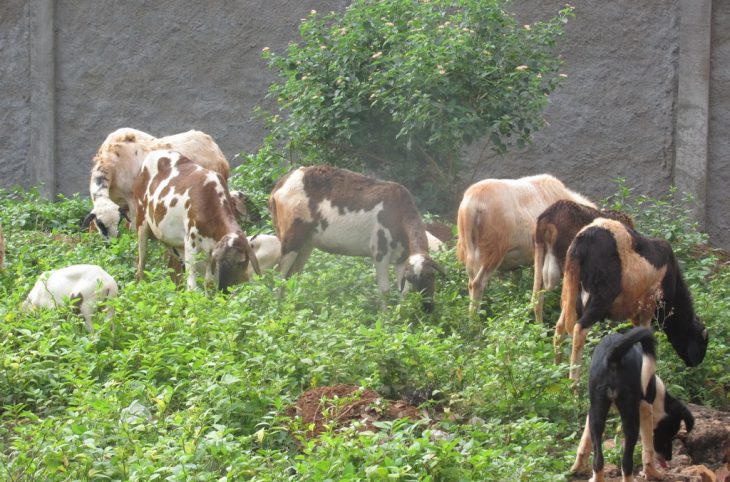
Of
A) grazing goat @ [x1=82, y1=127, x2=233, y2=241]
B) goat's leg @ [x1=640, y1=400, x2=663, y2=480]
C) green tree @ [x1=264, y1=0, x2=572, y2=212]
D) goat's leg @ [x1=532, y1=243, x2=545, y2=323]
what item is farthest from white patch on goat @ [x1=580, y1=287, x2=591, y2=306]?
grazing goat @ [x1=82, y1=127, x2=233, y2=241]

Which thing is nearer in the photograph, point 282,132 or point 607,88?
point 282,132

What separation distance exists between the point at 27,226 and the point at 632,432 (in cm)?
868

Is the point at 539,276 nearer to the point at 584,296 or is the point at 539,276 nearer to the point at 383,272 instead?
the point at 584,296

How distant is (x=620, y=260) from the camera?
29.0 feet

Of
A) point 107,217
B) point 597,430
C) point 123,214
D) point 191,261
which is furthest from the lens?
Result: point 123,214

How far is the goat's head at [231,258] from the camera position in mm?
9977

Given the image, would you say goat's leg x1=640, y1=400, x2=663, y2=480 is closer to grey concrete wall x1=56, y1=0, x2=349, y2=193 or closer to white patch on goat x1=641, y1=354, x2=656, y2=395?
white patch on goat x1=641, y1=354, x2=656, y2=395

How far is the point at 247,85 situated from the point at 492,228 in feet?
19.8

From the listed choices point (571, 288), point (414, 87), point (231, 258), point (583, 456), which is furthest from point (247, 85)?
point (583, 456)

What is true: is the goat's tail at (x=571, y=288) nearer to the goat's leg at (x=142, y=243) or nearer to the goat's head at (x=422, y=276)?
the goat's head at (x=422, y=276)

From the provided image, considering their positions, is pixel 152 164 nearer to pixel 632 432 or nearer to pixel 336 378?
pixel 336 378

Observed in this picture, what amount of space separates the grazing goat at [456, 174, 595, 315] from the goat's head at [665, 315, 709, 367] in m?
1.83

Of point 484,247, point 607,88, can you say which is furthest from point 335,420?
point 607,88

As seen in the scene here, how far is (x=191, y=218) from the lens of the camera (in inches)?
411
